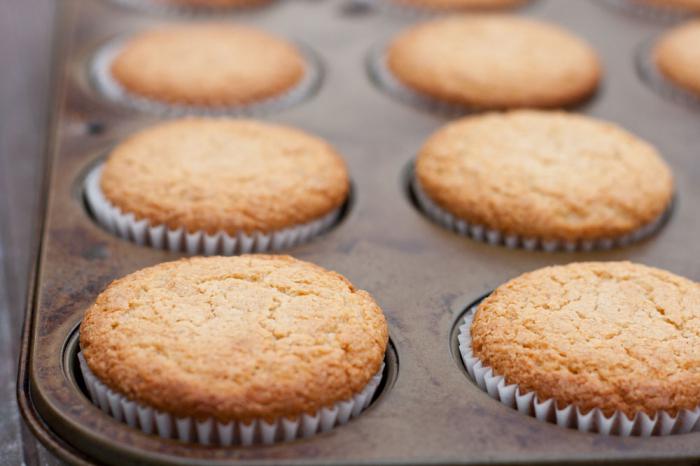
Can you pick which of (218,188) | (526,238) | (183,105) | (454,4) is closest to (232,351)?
(218,188)

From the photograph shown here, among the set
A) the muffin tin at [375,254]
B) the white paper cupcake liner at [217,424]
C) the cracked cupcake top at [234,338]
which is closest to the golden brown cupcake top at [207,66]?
the muffin tin at [375,254]

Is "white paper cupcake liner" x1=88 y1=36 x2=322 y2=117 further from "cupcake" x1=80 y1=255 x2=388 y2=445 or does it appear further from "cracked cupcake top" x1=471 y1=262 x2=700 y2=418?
"cracked cupcake top" x1=471 y1=262 x2=700 y2=418

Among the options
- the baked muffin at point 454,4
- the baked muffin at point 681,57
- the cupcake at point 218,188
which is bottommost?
the cupcake at point 218,188

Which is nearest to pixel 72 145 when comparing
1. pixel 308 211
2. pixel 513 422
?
pixel 308 211

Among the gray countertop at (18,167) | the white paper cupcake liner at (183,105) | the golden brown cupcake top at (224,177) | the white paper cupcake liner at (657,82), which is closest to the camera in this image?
the gray countertop at (18,167)

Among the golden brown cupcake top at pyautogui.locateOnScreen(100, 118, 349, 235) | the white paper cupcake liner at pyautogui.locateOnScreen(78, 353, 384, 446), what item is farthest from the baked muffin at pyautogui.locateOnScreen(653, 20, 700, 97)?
the white paper cupcake liner at pyautogui.locateOnScreen(78, 353, 384, 446)

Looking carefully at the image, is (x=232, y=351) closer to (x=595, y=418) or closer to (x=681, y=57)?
(x=595, y=418)

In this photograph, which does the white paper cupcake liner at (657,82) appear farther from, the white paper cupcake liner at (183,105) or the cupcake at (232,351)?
the cupcake at (232,351)

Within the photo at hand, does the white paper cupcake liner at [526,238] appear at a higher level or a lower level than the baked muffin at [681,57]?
lower
